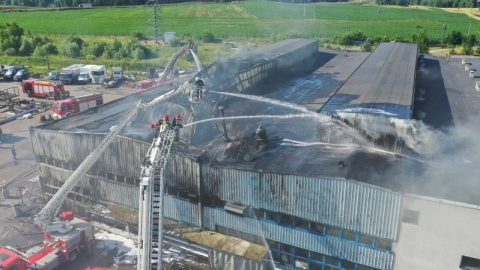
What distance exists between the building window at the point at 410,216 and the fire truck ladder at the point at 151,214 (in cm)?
724

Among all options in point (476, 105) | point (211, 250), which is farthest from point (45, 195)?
point (476, 105)

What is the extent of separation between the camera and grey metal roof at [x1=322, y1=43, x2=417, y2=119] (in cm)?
1659

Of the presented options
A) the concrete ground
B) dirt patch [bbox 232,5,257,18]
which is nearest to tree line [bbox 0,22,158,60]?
the concrete ground

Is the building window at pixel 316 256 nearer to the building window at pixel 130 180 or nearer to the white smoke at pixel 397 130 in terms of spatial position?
the white smoke at pixel 397 130

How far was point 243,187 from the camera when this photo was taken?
14633 mm

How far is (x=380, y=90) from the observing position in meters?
20.0

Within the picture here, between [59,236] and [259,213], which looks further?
[59,236]

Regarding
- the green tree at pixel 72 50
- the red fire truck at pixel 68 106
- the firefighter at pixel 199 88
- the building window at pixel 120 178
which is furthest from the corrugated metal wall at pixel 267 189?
the green tree at pixel 72 50

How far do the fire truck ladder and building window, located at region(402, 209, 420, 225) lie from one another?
7240 millimetres

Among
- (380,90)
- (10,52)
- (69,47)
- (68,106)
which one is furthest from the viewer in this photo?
(10,52)

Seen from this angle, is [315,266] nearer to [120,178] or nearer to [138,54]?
[120,178]

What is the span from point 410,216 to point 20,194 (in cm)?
1840

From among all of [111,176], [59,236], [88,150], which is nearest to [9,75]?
[88,150]

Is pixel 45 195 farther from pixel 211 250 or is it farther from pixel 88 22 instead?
pixel 88 22
